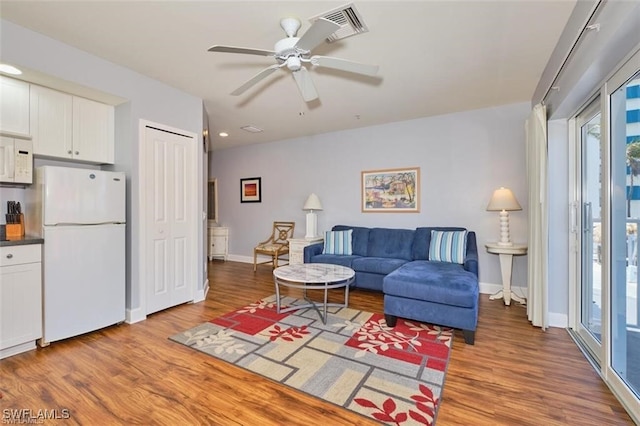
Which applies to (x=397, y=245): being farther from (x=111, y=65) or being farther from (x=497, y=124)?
(x=111, y=65)

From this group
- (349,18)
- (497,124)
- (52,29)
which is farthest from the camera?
(497,124)

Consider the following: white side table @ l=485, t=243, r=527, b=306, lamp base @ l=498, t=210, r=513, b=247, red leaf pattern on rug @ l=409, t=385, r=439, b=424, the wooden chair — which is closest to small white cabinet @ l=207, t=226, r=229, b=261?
the wooden chair

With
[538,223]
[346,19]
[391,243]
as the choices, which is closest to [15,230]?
[346,19]

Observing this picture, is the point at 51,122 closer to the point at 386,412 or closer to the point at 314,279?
the point at 314,279

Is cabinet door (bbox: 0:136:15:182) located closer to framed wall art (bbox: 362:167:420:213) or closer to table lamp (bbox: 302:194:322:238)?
table lamp (bbox: 302:194:322:238)

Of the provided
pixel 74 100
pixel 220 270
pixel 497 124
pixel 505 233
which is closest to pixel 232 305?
pixel 220 270

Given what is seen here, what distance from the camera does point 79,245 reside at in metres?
2.57

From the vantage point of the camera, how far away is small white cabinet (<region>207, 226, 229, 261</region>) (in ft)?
20.9

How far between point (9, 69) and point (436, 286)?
399 cm

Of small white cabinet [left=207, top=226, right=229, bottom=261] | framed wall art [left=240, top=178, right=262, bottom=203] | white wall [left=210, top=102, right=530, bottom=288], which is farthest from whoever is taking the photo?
small white cabinet [left=207, top=226, right=229, bottom=261]

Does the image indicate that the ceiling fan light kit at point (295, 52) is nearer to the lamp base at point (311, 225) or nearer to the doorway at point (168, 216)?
the doorway at point (168, 216)

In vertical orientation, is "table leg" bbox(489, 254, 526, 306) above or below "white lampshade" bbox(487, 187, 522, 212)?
below

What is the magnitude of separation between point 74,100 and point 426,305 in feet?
12.8

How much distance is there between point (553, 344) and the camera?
2457 mm
